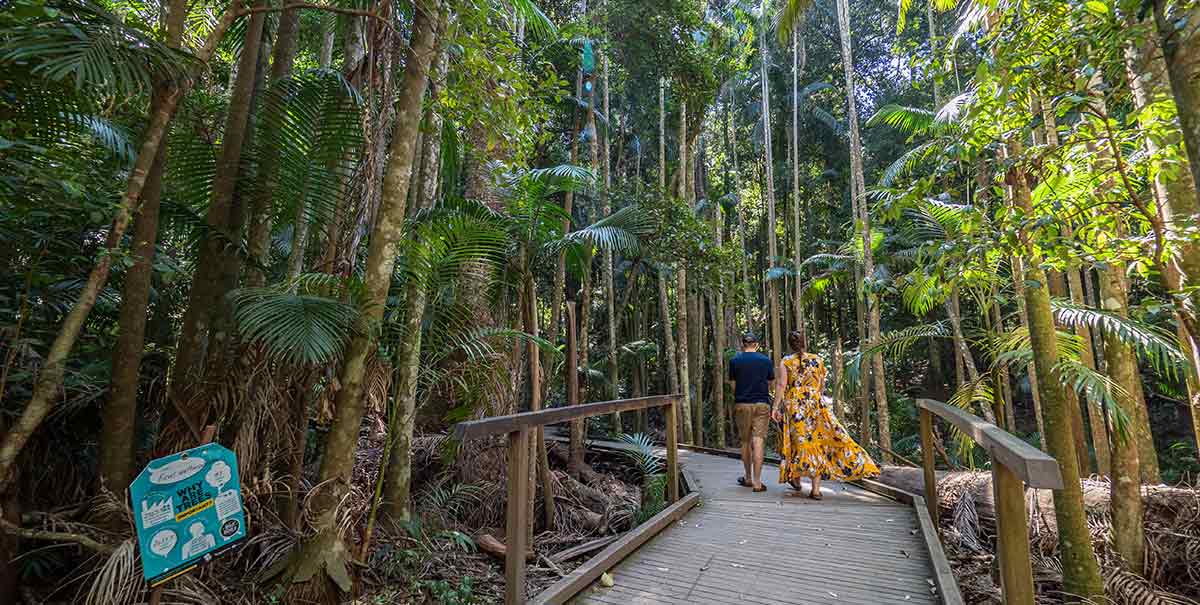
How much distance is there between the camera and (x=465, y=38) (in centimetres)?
335

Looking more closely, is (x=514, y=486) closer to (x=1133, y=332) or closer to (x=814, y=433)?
(x=814, y=433)

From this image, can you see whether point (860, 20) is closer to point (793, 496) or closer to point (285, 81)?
point (793, 496)

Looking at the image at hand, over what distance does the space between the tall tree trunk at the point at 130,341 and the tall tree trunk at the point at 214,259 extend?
29cm

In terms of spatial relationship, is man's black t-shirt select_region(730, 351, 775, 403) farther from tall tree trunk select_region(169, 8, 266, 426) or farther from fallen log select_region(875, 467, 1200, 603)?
tall tree trunk select_region(169, 8, 266, 426)

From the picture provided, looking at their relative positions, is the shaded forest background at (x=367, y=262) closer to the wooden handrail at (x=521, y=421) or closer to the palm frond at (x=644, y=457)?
the wooden handrail at (x=521, y=421)

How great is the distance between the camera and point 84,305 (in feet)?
8.07

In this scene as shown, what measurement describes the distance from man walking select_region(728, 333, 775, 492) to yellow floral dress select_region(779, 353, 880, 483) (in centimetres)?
22

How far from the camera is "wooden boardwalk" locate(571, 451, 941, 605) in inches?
120

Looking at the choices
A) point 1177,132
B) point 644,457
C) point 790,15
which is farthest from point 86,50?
point 790,15

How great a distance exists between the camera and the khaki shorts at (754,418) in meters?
5.33

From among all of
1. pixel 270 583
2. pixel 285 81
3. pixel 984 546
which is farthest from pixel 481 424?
pixel 984 546

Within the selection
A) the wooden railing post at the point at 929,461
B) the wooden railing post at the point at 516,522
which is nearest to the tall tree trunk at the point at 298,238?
the wooden railing post at the point at 516,522

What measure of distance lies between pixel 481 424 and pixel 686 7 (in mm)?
8813

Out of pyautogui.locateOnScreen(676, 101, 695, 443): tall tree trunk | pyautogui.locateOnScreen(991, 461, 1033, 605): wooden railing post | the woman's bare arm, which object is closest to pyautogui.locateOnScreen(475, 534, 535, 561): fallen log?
the woman's bare arm
